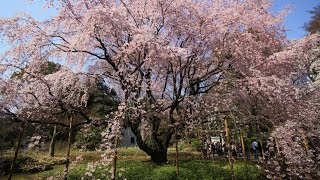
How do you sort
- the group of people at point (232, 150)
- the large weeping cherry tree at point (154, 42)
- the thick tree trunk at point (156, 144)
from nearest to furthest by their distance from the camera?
the large weeping cherry tree at point (154, 42) < the thick tree trunk at point (156, 144) < the group of people at point (232, 150)

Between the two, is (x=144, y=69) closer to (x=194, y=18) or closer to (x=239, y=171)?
(x=194, y=18)

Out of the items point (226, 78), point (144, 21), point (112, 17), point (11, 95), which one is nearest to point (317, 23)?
point (226, 78)

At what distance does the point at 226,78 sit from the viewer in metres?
11.8

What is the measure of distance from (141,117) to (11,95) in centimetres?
406

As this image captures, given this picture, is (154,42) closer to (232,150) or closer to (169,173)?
(169,173)

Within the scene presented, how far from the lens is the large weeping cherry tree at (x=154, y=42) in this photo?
9297 mm

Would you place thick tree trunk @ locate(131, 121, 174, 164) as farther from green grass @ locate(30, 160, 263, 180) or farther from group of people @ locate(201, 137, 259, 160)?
group of people @ locate(201, 137, 259, 160)

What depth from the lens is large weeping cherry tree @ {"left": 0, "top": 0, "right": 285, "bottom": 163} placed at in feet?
30.5

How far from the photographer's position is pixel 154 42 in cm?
887

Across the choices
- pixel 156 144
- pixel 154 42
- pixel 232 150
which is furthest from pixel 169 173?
pixel 232 150

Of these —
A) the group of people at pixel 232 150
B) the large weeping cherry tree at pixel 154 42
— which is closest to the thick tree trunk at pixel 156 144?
the large weeping cherry tree at pixel 154 42

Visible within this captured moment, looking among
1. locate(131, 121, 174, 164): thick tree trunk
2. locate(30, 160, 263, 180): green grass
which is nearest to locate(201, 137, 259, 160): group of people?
locate(131, 121, 174, 164): thick tree trunk

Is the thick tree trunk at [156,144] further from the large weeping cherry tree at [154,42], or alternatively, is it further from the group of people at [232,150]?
the group of people at [232,150]

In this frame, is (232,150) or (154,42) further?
(232,150)
